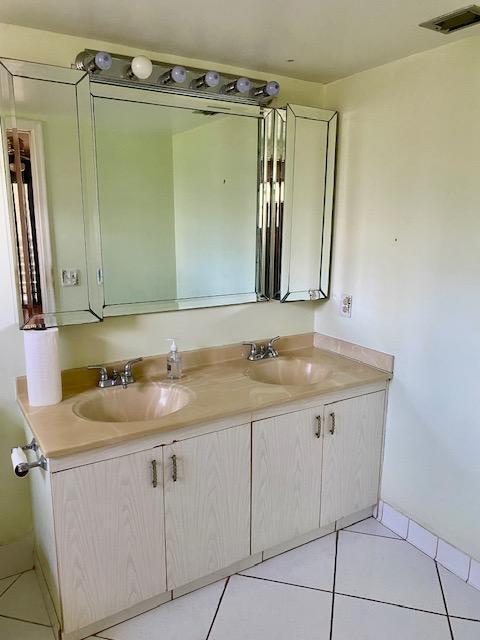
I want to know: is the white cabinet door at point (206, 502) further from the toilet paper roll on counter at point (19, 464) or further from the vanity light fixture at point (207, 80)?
the vanity light fixture at point (207, 80)

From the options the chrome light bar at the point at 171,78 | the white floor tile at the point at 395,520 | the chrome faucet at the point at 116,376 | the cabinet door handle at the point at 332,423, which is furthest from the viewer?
the white floor tile at the point at 395,520

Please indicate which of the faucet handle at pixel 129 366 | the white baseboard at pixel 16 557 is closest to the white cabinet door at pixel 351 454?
the faucet handle at pixel 129 366

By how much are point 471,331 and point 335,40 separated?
4.23 feet

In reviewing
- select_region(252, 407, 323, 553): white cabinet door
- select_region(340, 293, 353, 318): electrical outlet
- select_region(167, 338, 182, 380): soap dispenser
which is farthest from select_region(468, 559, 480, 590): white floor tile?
select_region(167, 338, 182, 380): soap dispenser

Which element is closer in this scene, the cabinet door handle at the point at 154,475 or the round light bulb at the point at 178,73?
the cabinet door handle at the point at 154,475

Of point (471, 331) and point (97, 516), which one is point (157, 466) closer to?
point (97, 516)

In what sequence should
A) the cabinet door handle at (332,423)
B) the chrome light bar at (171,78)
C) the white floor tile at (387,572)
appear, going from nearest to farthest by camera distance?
the chrome light bar at (171,78), the white floor tile at (387,572), the cabinet door handle at (332,423)

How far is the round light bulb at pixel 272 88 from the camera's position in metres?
2.21

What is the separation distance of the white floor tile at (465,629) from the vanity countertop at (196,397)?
1.00 meters

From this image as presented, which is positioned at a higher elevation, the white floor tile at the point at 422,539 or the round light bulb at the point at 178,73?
the round light bulb at the point at 178,73

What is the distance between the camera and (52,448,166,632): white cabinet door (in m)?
1.61

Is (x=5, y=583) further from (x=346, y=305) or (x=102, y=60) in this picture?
(x=102, y=60)

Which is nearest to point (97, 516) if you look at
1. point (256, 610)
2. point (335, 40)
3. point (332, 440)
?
point (256, 610)

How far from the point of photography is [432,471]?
2178mm
